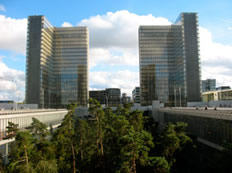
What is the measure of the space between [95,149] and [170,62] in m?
125

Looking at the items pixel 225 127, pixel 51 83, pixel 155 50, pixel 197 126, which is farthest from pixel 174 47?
pixel 225 127

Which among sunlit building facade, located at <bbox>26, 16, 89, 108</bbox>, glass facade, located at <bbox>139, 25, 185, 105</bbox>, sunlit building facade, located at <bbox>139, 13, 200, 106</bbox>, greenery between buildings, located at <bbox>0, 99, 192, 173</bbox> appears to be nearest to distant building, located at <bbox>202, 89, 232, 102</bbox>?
sunlit building facade, located at <bbox>139, 13, 200, 106</bbox>

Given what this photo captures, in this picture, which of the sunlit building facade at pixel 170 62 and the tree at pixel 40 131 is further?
the sunlit building facade at pixel 170 62

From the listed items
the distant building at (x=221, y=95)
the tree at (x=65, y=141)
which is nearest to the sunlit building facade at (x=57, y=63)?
the distant building at (x=221, y=95)

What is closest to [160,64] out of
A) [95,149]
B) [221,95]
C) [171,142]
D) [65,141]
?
[221,95]

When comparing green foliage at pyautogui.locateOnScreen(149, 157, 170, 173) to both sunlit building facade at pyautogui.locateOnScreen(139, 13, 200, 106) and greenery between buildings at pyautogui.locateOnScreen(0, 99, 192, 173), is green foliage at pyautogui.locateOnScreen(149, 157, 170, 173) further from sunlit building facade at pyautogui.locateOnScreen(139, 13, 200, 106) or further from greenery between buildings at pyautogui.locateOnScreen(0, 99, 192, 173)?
sunlit building facade at pyautogui.locateOnScreen(139, 13, 200, 106)

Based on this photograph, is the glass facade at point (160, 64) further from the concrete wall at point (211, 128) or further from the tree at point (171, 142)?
the tree at point (171, 142)

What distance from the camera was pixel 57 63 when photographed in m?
152

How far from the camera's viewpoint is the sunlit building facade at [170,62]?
479 ft

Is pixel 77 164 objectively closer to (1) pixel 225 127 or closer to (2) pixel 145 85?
(1) pixel 225 127

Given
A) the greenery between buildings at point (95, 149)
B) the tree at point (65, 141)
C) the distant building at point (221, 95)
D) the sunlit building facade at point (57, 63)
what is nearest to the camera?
the greenery between buildings at point (95, 149)

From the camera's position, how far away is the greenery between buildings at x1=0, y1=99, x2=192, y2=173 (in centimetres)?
2362

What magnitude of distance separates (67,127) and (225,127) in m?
23.9

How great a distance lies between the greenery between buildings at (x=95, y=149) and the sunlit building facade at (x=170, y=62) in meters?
106
